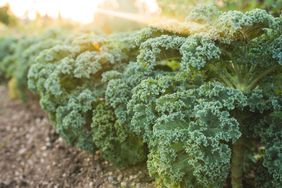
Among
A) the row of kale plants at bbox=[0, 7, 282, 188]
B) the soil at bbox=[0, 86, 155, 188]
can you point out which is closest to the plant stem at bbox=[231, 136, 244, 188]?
the row of kale plants at bbox=[0, 7, 282, 188]

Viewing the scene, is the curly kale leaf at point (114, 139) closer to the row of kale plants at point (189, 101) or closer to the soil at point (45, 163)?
the row of kale plants at point (189, 101)

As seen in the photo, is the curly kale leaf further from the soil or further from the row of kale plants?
the soil

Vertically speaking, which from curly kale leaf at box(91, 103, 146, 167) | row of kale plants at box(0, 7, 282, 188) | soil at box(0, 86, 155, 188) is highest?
row of kale plants at box(0, 7, 282, 188)

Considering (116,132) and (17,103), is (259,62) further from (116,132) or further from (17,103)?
(17,103)

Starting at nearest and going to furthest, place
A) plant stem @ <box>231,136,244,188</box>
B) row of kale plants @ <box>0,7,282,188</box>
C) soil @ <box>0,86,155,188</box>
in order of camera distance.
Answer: row of kale plants @ <box>0,7,282,188</box> → plant stem @ <box>231,136,244,188</box> → soil @ <box>0,86,155,188</box>

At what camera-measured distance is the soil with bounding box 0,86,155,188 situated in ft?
16.8

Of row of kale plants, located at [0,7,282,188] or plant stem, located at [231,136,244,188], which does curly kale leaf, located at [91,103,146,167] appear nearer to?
row of kale plants, located at [0,7,282,188]

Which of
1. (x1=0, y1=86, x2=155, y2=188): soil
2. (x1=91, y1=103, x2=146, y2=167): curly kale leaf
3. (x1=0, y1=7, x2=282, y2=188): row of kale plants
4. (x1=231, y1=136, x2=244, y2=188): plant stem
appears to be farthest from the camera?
(x1=0, y1=86, x2=155, y2=188): soil

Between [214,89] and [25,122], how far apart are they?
179 inches

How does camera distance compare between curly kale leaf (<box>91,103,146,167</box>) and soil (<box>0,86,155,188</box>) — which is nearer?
curly kale leaf (<box>91,103,146,167</box>)

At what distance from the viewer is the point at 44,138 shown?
270 inches

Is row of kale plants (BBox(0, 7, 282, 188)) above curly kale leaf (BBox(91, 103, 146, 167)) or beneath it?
above

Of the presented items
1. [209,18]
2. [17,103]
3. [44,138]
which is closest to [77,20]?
[17,103]

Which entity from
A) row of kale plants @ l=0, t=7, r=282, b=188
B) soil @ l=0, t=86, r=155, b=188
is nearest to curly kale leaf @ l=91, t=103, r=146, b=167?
row of kale plants @ l=0, t=7, r=282, b=188
